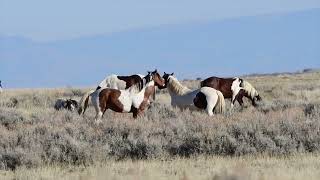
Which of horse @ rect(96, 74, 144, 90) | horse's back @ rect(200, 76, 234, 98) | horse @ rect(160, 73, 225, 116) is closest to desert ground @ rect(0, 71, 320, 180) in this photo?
horse @ rect(160, 73, 225, 116)

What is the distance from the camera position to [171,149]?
586 inches

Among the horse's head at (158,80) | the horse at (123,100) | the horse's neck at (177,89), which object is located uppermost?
the horse's head at (158,80)

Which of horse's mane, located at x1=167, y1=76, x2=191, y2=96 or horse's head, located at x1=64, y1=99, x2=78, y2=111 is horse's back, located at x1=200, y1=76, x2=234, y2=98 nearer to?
horse's head, located at x1=64, y1=99, x2=78, y2=111

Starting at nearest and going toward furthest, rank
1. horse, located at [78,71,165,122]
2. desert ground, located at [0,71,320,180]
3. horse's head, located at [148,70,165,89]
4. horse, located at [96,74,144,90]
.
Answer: desert ground, located at [0,71,320,180] → horse, located at [78,71,165,122] → horse's head, located at [148,70,165,89] → horse, located at [96,74,144,90]

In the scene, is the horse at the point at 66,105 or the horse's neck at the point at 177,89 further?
the horse at the point at 66,105

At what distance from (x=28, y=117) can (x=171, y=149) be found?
28.7 ft

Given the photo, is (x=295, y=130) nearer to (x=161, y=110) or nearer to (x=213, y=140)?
(x=213, y=140)

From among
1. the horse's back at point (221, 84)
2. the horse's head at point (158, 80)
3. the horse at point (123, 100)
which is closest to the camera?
the horse at point (123, 100)

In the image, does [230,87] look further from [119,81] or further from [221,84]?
[119,81]

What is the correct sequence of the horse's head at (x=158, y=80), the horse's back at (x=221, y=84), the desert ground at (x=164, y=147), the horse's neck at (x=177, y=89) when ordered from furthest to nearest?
the horse's back at (x=221, y=84), the horse's head at (x=158, y=80), the horse's neck at (x=177, y=89), the desert ground at (x=164, y=147)

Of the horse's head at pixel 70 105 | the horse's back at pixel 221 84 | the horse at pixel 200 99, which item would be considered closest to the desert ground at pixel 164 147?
the horse at pixel 200 99

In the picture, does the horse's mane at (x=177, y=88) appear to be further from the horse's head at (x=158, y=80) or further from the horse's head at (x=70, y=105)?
the horse's head at (x=70, y=105)

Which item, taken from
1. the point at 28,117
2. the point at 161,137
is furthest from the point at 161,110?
the point at 161,137

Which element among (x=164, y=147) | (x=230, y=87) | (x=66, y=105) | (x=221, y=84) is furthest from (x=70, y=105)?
(x=164, y=147)
